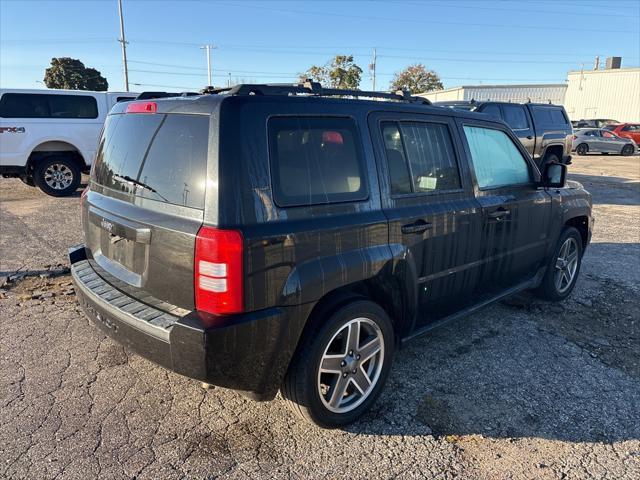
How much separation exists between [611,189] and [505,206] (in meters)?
11.7

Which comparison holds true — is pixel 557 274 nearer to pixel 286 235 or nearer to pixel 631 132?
pixel 286 235

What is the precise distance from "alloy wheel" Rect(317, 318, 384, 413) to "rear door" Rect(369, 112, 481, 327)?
1.47ft

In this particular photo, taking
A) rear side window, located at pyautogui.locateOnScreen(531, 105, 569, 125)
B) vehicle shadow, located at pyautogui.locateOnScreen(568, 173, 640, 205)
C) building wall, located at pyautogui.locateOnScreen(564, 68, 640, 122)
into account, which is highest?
building wall, located at pyautogui.locateOnScreen(564, 68, 640, 122)

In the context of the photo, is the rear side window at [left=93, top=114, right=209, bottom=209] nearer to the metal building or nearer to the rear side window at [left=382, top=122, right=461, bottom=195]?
the rear side window at [left=382, top=122, right=461, bottom=195]

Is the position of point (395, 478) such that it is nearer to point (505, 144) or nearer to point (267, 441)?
point (267, 441)

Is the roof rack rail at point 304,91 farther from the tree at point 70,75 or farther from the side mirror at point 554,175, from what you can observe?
the tree at point 70,75

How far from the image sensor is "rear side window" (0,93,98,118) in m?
9.75

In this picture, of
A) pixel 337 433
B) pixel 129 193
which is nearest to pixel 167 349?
pixel 129 193

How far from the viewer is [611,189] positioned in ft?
43.8

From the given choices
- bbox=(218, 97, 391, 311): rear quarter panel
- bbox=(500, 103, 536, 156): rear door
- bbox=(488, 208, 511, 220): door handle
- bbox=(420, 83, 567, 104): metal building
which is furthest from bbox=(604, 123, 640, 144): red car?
bbox=(218, 97, 391, 311): rear quarter panel

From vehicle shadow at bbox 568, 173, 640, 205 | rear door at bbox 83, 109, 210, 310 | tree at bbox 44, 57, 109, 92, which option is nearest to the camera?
rear door at bbox 83, 109, 210, 310

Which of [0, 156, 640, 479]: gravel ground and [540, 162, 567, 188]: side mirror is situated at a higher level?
[540, 162, 567, 188]: side mirror

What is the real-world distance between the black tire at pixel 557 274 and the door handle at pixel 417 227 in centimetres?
213

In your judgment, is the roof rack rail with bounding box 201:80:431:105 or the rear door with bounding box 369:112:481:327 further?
the rear door with bounding box 369:112:481:327
